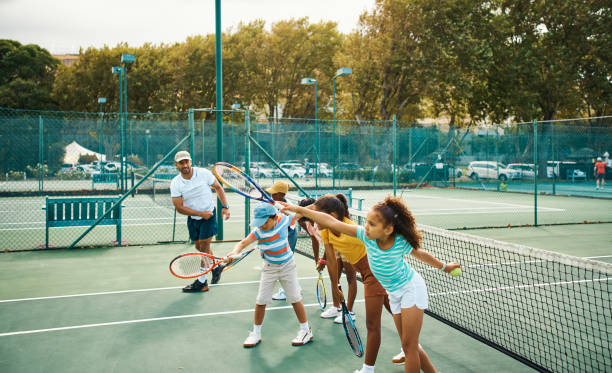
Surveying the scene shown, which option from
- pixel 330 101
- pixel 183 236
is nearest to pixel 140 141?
pixel 183 236

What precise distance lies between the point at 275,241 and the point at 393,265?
4.63 feet

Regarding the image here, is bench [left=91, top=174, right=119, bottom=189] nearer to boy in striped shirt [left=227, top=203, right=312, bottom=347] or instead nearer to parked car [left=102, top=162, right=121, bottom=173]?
parked car [left=102, top=162, right=121, bottom=173]

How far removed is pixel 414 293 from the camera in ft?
10.5

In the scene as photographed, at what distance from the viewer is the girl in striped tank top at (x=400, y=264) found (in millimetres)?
3154

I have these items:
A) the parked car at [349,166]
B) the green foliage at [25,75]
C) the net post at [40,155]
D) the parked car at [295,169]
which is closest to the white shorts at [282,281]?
the net post at [40,155]

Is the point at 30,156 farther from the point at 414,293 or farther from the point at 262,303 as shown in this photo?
the point at 414,293

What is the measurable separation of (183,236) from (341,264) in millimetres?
6157

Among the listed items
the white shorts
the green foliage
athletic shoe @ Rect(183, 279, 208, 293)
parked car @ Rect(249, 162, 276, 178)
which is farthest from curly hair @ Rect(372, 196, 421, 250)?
the green foliage

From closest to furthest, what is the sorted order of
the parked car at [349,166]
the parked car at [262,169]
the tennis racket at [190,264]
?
the tennis racket at [190,264] → the parked car at [262,169] → the parked car at [349,166]

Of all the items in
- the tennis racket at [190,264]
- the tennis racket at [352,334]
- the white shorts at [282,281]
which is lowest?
the tennis racket at [352,334]

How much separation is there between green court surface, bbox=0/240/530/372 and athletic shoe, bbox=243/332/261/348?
0.27 feet

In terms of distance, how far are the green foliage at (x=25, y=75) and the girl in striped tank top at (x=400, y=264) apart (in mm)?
38054

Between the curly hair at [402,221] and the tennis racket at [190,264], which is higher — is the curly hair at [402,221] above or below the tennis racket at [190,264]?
above

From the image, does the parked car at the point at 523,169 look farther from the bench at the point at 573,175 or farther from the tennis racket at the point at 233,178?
the tennis racket at the point at 233,178
